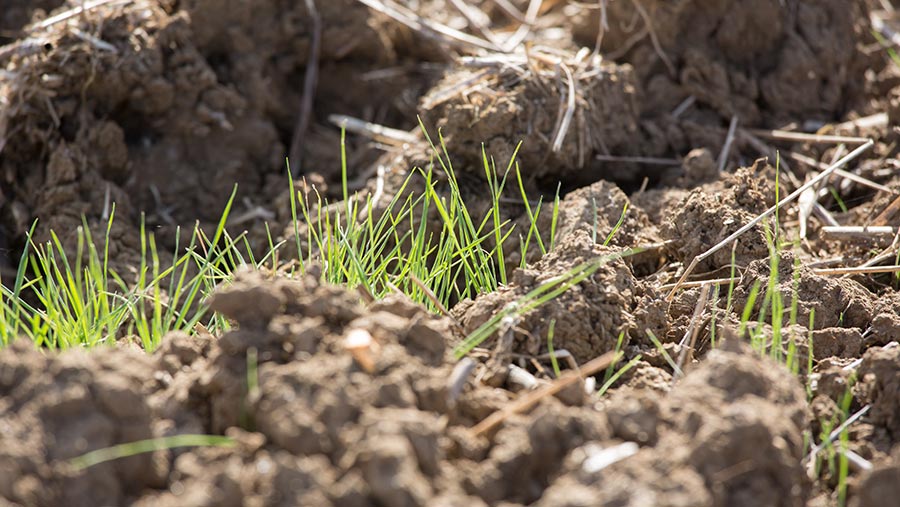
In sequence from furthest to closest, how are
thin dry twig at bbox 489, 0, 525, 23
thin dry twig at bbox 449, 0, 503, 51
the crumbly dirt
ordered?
1. thin dry twig at bbox 489, 0, 525, 23
2. thin dry twig at bbox 449, 0, 503, 51
3. the crumbly dirt

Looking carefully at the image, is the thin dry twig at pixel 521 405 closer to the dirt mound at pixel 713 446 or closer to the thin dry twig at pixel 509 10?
the dirt mound at pixel 713 446

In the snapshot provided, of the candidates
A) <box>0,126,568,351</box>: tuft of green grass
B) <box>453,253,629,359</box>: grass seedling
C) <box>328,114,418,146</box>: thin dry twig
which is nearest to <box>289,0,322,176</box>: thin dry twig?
<box>328,114,418,146</box>: thin dry twig

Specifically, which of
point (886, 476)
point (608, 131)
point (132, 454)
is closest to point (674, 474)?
point (886, 476)

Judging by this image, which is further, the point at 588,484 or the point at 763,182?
the point at 763,182

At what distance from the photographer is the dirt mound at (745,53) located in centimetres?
357

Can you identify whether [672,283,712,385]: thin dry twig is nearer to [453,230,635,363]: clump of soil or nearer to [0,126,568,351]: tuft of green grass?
[453,230,635,363]: clump of soil

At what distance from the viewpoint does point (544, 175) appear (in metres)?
3.21

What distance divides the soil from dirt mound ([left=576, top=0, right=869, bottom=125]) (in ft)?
0.04

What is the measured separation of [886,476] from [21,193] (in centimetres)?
289

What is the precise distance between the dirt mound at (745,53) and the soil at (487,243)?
0.01 m

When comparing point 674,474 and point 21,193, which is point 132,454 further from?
point 21,193

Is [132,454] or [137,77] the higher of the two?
[137,77]

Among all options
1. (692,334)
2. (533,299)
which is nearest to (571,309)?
(533,299)

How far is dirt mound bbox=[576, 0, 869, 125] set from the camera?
357 cm
